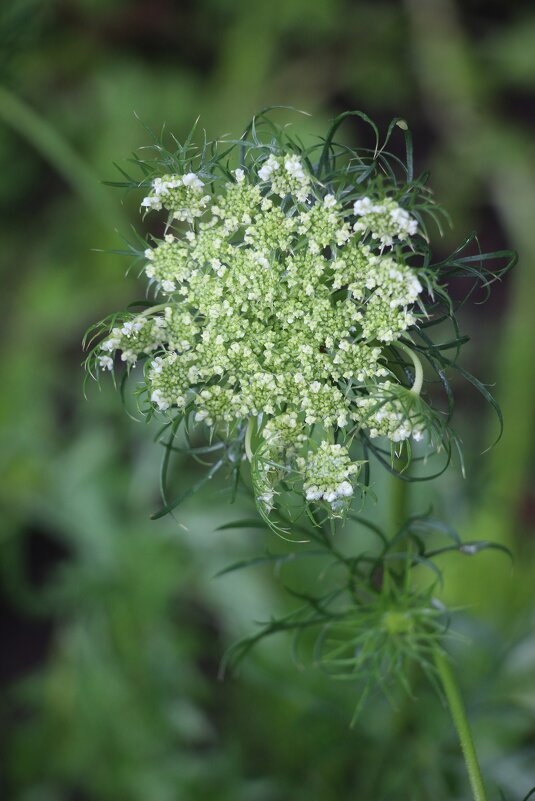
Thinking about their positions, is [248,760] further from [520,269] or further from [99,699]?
[520,269]

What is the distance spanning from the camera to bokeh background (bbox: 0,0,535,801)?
2824 millimetres

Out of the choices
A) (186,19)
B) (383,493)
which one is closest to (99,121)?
(186,19)

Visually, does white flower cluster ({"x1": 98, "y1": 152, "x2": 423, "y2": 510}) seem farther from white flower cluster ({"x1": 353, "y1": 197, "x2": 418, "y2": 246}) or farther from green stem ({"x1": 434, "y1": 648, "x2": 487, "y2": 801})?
green stem ({"x1": 434, "y1": 648, "x2": 487, "y2": 801})

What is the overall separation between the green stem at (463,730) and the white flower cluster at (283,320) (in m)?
0.58

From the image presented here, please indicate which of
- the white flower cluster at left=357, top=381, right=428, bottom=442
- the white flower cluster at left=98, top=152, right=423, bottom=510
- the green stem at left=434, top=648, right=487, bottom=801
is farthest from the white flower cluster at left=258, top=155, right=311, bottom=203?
the green stem at left=434, top=648, right=487, bottom=801

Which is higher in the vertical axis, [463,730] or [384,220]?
[384,220]

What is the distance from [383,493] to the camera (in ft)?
9.12

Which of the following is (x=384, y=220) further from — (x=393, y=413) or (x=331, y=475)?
(x=331, y=475)

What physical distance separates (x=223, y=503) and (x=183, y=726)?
818mm

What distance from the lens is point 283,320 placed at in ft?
4.81

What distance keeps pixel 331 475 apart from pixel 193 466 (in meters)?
2.26

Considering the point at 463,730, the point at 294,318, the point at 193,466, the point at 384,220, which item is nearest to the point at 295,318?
the point at 294,318

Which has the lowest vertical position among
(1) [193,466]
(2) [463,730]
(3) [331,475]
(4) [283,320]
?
(1) [193,466]

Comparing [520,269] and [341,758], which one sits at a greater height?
[520,269]
